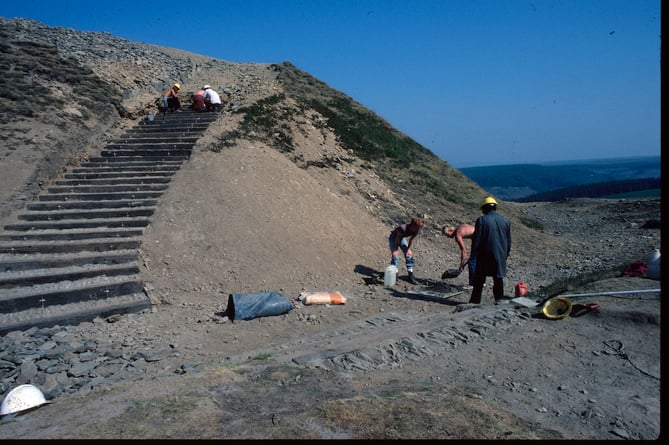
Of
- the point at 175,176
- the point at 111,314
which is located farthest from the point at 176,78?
the point at 111,314

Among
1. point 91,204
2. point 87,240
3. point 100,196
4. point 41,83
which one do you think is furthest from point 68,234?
point 41,83

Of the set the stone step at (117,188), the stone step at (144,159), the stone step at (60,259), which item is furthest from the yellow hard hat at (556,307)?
the stone step at (144,159)

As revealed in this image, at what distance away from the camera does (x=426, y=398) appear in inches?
148

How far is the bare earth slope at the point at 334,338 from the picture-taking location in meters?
3.42

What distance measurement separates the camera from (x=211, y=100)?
14.4 m

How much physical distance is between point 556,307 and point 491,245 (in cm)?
130

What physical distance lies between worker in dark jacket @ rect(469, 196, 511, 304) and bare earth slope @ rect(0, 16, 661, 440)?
0.54m

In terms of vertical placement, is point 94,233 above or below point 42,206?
below

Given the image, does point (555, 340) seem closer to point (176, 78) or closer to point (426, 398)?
point (426, 398)

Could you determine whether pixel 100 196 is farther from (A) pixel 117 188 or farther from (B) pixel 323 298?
(B) pixel 323 298

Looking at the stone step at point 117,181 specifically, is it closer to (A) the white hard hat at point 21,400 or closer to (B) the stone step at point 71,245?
(B) the stone step at point 71,245

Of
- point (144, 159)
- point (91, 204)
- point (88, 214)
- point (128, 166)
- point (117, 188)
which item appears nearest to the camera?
point (88, 214)

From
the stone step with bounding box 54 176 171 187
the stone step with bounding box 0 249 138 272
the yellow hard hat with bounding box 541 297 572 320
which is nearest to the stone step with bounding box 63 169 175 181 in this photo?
the stone step with bounding box 54 176 171 187

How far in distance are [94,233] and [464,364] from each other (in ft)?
23.3
